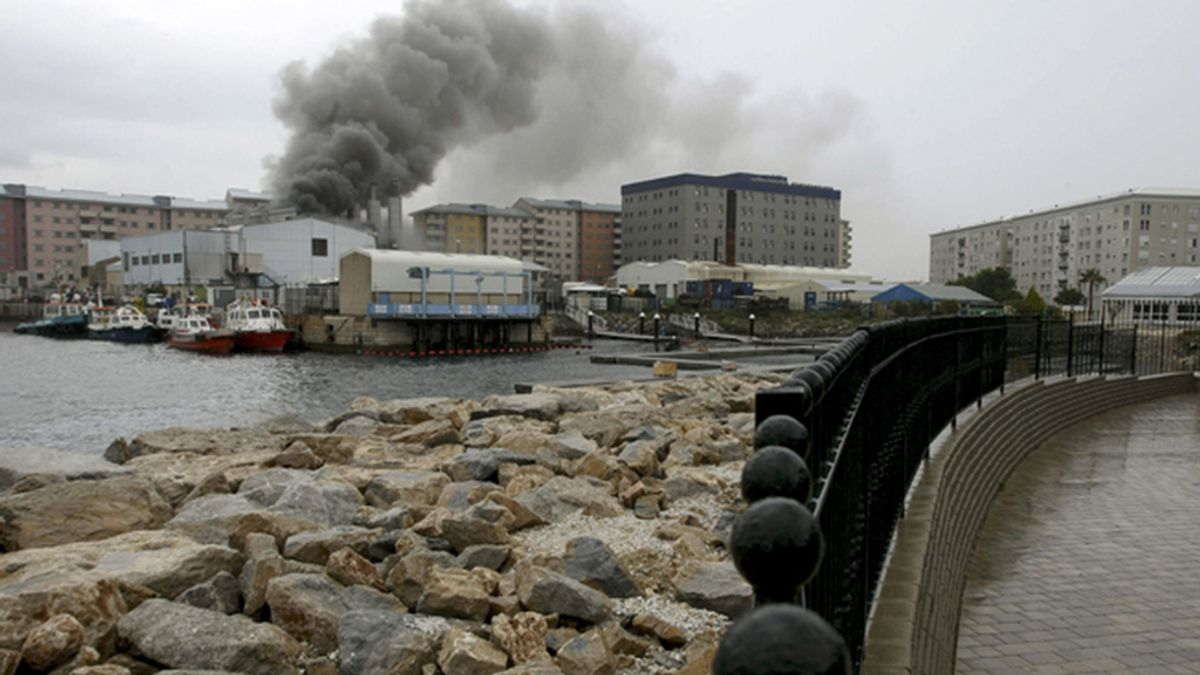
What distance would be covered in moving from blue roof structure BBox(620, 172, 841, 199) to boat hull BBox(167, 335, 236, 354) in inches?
2441

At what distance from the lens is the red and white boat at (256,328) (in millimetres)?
51562

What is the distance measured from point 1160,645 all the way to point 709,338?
54.8 metres

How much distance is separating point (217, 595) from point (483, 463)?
11.1 ft

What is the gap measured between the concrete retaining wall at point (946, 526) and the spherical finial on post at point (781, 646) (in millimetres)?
2182

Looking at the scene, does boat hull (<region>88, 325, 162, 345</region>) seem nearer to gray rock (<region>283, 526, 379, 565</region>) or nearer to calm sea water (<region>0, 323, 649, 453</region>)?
calm sea water (<region>0, 323, 649, 453</region>)

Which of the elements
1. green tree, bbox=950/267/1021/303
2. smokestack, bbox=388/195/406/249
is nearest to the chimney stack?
smokestack, bbox=388/195/406/249

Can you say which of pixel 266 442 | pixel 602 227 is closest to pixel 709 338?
pixel 266 442

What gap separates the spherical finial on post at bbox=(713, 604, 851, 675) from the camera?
84 centimetres

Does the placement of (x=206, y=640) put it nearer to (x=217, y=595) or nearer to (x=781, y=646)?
(x=217, y=595)

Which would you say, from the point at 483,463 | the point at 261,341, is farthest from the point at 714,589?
the point at 261,341

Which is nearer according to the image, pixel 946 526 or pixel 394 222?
pixel 946 526

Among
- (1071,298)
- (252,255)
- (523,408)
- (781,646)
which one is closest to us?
(781,646)

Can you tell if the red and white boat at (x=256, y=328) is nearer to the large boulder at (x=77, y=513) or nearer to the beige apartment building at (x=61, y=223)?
the large boulder at (x=77, y=513)

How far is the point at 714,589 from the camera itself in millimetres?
4852
